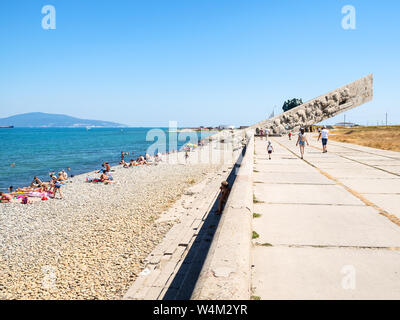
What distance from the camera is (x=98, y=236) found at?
8.41 m

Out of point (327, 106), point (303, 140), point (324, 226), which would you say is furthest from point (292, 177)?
point (327, 106)

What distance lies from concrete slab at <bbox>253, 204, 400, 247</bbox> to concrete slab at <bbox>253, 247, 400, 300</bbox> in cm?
26

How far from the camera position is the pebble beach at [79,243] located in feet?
19.1

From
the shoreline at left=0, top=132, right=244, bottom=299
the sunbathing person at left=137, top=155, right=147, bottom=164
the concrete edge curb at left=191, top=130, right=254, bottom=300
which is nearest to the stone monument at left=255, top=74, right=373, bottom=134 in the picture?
the sunbathing person at left=137, top=155, right=147, bottom=164

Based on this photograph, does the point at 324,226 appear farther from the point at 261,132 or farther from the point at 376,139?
the point at 261,132

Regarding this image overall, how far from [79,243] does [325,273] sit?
7.13 m

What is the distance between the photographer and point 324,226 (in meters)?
4.15

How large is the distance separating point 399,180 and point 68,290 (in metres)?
8.52

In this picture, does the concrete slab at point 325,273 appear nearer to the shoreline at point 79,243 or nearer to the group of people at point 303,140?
the shoreline at point 79,243

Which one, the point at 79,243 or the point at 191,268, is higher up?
the point at 191,268

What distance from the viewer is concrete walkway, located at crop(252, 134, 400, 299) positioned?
2.62 metres

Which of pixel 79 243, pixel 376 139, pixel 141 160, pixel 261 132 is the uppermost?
pixel 261 132

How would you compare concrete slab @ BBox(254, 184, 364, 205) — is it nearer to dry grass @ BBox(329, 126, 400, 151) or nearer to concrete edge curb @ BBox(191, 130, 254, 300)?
concrete edge curb @ BBox(191, 130, 254, 300)
